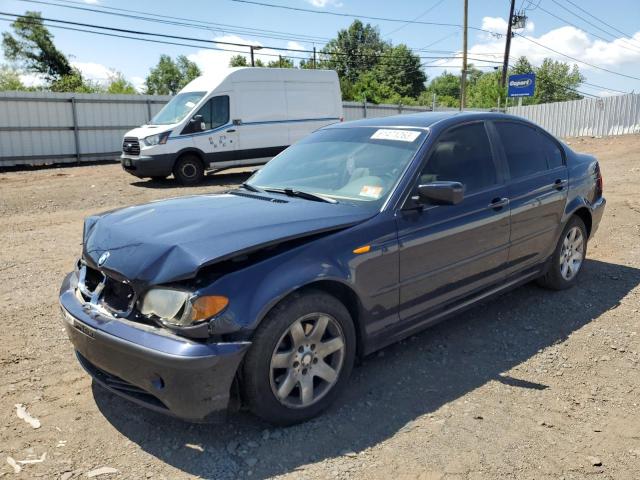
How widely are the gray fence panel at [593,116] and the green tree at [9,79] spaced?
138 ft

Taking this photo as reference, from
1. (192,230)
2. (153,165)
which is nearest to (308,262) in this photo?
(192,230)

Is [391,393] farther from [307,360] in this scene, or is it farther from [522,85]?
[522,85]

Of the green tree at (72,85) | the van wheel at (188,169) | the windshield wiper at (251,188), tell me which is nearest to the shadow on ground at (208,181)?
the van wheel at (188,169)

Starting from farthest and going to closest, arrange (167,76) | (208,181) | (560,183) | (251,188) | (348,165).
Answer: (167,76), (208,181), (560,183), (251,188), (348,165)

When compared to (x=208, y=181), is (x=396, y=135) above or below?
above

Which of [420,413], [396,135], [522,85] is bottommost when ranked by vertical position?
[420,413]

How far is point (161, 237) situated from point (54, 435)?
126 cm

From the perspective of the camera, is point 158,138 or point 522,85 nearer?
point 158,138

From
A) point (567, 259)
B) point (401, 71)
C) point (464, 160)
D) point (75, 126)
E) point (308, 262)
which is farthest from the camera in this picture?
point (401, 71)

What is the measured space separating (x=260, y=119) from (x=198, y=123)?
1.62 m

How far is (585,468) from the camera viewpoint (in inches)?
109

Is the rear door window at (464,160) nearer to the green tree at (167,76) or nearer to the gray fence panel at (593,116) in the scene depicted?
the gray fence panel at (593,116)

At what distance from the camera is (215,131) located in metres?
13.4

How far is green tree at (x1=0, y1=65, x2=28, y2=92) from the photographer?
155ft
